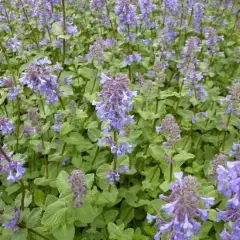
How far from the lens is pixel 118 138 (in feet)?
11.7

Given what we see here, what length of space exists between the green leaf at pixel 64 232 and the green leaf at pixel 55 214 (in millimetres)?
165

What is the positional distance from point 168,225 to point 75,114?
216 centimetres

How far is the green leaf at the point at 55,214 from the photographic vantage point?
3092 millimetres

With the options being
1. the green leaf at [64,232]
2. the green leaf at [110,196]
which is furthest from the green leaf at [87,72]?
the green leaf at [64,232]

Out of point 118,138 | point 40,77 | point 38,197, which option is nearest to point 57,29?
point 40,77

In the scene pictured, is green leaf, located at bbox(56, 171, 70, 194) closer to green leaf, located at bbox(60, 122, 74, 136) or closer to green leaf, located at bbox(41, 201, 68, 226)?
green leaf, located at bbox(41, 201, 68, 226)

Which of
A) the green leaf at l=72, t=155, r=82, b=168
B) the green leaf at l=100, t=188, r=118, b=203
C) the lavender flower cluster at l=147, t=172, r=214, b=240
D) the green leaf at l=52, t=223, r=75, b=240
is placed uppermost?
the lavender flower cluster at l=147, t=172, r=214, b=240

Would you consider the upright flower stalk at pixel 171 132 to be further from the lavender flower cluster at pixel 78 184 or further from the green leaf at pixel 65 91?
the green leaf at pixel 65 91

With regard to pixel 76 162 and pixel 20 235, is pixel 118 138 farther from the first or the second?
pixel 20 235

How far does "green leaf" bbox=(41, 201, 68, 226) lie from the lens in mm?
3092

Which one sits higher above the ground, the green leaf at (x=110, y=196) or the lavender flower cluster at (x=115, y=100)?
the lavender flower cluster at (x=115, y=100)

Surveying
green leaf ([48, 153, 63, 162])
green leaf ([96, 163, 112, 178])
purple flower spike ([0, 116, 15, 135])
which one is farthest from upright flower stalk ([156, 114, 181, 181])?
purple flower spike ([0, 116, 15, 135])

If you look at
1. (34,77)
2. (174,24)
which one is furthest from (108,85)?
(174,24)

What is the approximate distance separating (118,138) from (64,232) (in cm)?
107
